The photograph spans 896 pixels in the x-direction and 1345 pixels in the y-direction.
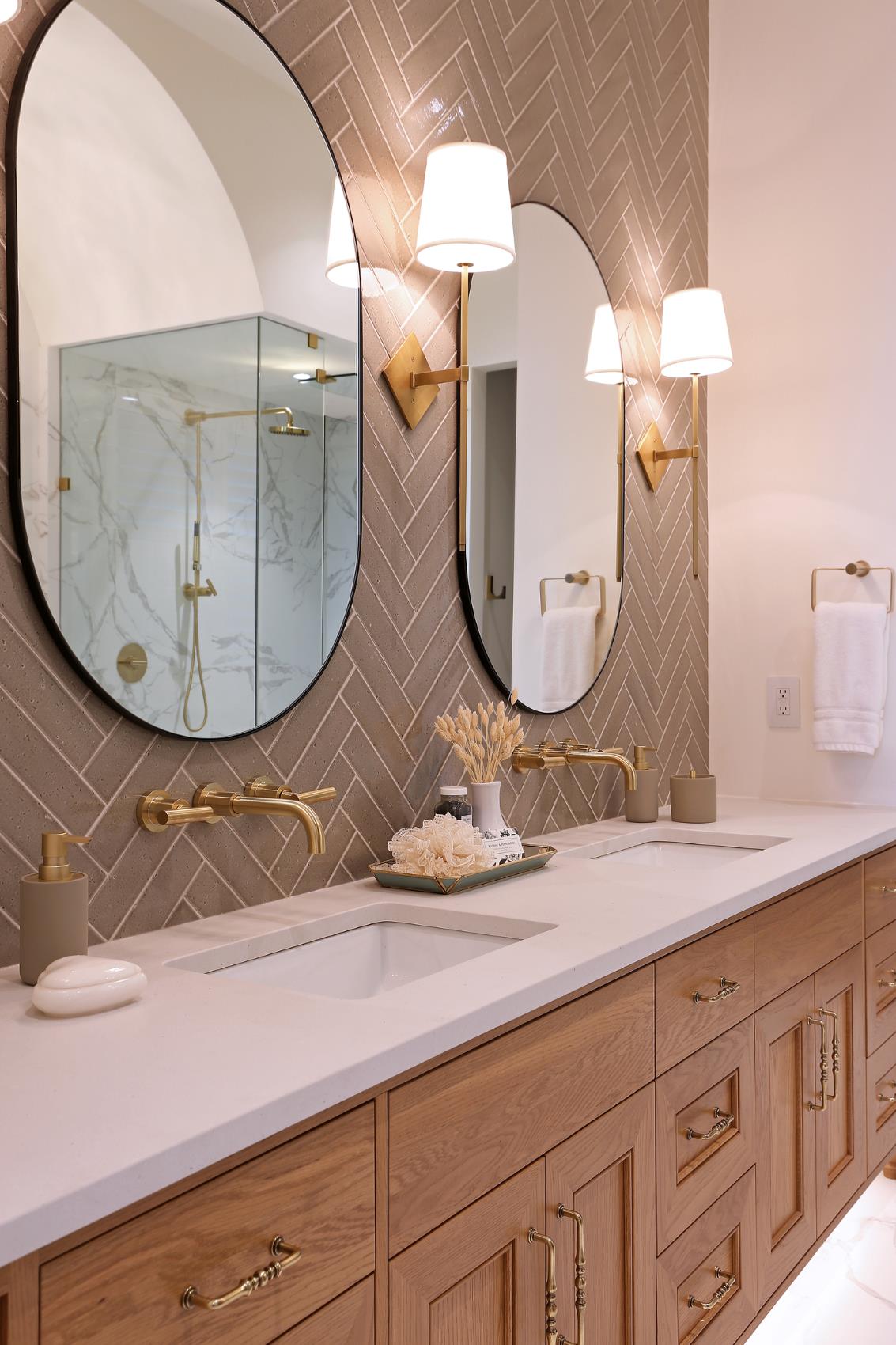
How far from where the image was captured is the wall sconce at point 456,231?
5.55 feet

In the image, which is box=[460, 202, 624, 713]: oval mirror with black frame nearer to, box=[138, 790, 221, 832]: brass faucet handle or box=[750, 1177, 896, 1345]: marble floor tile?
box=[138, 790, 221, 832]: brass faucet handle

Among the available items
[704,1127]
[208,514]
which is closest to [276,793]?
[208,514]

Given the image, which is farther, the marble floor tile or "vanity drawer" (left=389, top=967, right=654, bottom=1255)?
the marble floor tile

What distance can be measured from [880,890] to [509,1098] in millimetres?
1338

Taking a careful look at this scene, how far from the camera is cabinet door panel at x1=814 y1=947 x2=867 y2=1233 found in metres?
1.90

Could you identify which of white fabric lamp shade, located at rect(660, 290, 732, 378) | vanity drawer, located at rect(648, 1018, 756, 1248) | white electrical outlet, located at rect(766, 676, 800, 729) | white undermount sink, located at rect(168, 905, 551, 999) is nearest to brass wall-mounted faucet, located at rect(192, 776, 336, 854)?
white undermount sink, located at rect(168, 905, 551, 999)

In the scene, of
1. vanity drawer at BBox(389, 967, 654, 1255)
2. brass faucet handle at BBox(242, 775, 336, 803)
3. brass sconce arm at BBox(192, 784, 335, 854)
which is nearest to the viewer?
vanity drawer at BBox(389, 967, 654, 1255)

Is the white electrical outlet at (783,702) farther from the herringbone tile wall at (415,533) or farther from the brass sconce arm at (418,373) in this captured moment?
the brass sconce arm at (418,373)

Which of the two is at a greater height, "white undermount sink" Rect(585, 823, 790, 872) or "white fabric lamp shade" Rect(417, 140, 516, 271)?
"white fabric lamp shade" Rect(417, 140, 516, 271)

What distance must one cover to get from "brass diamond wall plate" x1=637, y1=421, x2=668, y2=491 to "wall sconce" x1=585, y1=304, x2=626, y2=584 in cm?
10

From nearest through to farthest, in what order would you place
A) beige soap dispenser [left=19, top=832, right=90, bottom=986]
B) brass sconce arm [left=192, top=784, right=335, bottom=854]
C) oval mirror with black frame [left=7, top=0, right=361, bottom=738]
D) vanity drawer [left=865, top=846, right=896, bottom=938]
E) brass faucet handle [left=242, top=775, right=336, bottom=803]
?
beige soap dispenser [left=19, top=832, right=90, bottom=986], oval mirror with black frame [left=7, top=0, right=361, bottom=738], brass sconce arm [left=192, top=784, right=335, bottom=854], brass faucet handle [left=242, top=775, right=336, bottom=803], vanity drawer [left=865, top=846, right=896, bottom=938]

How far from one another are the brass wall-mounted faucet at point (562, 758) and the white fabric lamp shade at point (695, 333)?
91 centimetres

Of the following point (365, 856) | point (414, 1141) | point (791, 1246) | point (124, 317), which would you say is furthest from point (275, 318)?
point (791, 1246)

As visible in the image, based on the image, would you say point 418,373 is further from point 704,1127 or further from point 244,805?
point 704,1127
